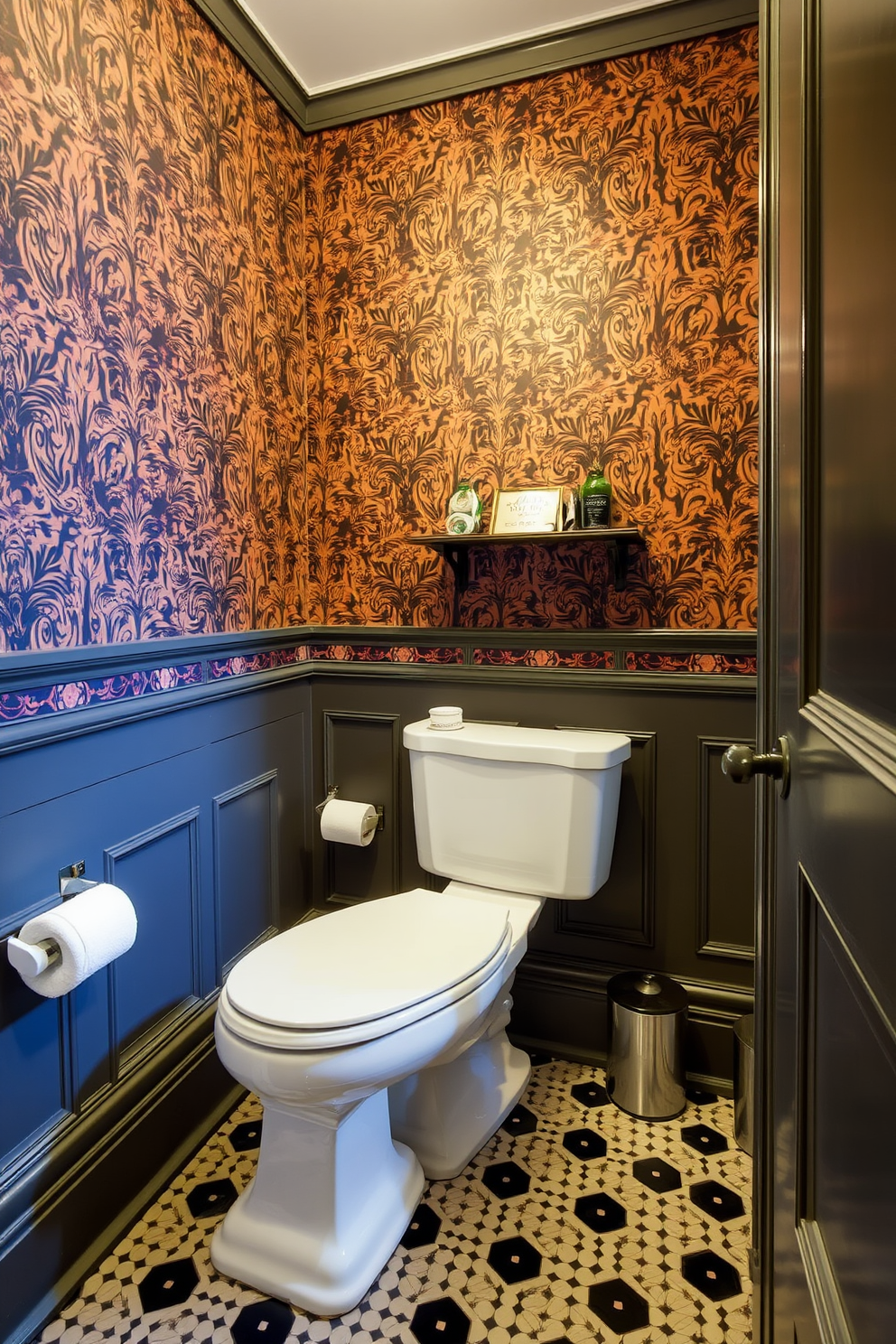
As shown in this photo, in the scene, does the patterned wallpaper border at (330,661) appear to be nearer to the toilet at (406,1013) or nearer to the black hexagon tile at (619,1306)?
the toilet at (406,1013)

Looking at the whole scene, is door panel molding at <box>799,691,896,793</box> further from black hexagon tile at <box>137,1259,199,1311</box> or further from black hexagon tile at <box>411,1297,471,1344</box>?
black hexagon tile at <box>137,1259,199,1311</box>

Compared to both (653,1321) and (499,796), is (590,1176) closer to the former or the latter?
(653,1321)

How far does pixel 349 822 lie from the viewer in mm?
2053

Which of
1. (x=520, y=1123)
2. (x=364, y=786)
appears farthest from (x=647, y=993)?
(x=364, y=786)

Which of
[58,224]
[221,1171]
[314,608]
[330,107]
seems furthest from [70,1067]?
[330,107]

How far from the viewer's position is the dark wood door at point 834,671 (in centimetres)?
47

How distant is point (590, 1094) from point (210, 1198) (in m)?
0.87

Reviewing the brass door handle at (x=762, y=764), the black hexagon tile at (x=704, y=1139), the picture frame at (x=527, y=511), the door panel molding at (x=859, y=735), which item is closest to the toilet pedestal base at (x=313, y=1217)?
the black hexagon tile at (x=704, y=1139)

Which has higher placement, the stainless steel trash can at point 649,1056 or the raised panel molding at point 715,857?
the raised panel molding at point 715,857

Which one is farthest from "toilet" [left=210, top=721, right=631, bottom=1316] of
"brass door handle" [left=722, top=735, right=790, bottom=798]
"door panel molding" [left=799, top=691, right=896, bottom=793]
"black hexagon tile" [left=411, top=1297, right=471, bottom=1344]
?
"door panel molding" [left=799, top=691, right=896, bottom=793]

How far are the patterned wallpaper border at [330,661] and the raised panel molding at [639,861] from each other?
176mm

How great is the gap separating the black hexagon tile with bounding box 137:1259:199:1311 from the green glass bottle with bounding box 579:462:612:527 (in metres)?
1.68

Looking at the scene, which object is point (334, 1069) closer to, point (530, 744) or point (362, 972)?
point (362, 972)

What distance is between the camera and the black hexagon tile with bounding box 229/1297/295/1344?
1221mm
